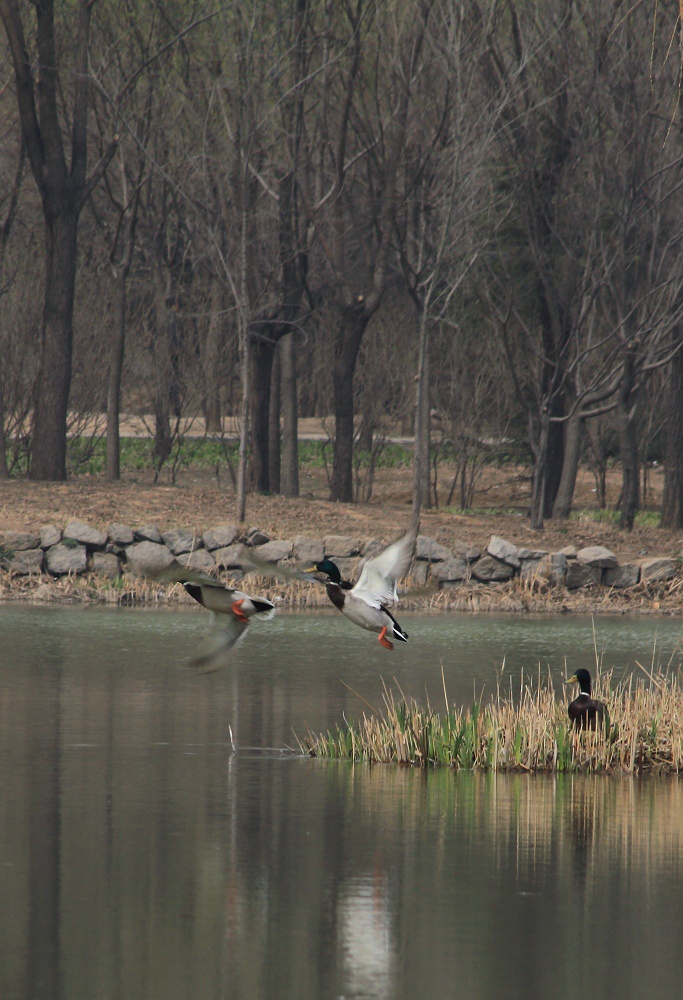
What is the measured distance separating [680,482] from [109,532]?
43.4 ft

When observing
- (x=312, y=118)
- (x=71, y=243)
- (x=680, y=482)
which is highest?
(x=312, y=118)

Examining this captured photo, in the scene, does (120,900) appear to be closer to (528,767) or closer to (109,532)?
(528,767)

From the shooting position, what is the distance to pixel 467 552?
29.9m

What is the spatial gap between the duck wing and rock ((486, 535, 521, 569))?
56.5 feet

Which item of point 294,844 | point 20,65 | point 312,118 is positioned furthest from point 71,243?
point 294,844

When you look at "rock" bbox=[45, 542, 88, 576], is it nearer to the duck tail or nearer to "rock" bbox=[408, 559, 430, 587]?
"rock" bbox=[408, 559, 430, 587]

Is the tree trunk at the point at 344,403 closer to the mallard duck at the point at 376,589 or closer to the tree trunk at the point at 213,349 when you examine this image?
the tree trunk at the point at 213,349

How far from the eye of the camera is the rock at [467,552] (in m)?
29.9

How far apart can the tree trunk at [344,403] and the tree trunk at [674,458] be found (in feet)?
22.5

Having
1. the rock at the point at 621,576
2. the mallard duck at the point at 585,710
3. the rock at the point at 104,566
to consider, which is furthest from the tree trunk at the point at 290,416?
the mallard duck at the point at 585,710

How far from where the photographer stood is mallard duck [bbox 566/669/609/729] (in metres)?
14.5

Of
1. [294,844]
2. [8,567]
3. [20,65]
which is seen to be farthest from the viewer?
[20,65]

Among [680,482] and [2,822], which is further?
[680,482]

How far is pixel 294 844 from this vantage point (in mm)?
11695
